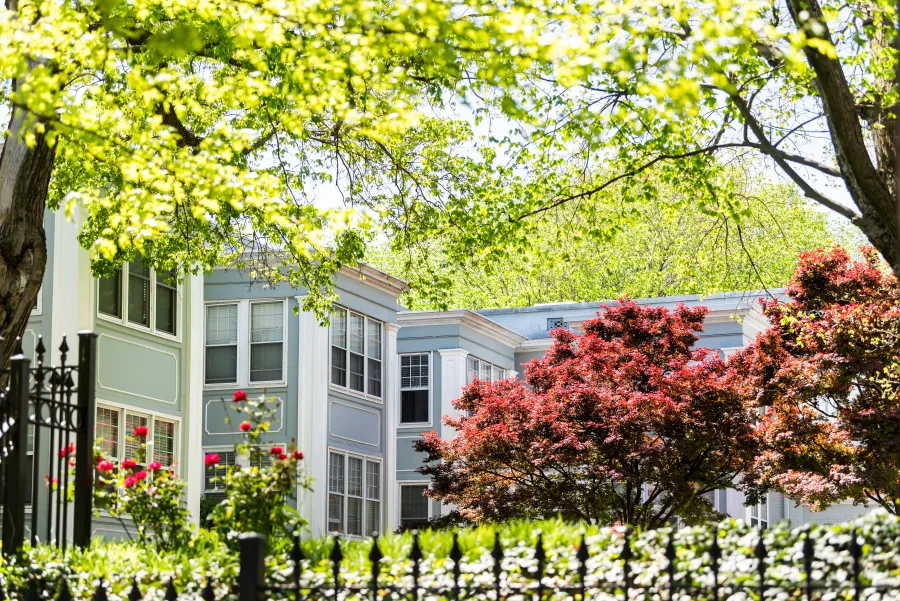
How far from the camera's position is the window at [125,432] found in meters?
18.8

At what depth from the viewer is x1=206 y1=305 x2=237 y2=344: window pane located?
24.9m

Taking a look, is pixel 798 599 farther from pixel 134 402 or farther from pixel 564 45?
pixel 134 402

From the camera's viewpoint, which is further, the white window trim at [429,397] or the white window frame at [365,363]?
the white window trim at [429,397]

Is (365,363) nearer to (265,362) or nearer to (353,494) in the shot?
(265,362)

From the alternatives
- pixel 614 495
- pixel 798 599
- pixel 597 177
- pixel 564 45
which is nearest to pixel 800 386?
pixel 614 495

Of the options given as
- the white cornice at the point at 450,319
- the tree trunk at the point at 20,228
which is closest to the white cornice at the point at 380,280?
the white cornice at the point at 450,319

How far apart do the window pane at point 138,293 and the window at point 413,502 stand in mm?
11722

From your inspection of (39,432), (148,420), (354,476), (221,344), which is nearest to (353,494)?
(354,476)

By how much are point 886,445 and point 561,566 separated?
14.2m

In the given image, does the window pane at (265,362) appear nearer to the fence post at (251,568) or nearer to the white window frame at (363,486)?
the white window frame at (363,486)

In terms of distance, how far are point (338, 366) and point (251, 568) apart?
2005 cm

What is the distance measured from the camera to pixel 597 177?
13047 mm

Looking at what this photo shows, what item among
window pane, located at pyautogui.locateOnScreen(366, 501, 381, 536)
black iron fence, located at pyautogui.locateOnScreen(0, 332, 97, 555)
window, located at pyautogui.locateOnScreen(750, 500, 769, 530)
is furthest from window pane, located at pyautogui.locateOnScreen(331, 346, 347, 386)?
black iron fence, located at pyautogui.locateOnScreen(0, 332, 97, 555)

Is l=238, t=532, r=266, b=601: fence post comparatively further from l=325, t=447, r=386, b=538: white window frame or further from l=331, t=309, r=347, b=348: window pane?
l=331, t=309, r=347, b=348: window pane
